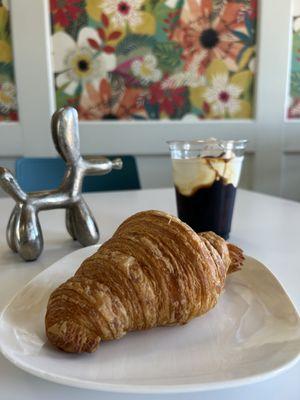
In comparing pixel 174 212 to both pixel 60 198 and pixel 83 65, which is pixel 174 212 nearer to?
pixel 60 198

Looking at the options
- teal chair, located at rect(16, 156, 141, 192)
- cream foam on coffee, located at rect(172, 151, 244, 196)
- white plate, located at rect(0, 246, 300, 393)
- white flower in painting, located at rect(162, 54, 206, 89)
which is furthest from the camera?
white flower in painting, located at rect(162, 54, 206, 89)

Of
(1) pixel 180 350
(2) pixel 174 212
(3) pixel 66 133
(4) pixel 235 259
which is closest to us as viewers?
(1) pixel 180 350

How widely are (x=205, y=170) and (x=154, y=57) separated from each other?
1213 millimetres

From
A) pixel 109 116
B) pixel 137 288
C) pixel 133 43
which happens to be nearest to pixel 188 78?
pixel 133 43

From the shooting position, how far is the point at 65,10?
1.60m

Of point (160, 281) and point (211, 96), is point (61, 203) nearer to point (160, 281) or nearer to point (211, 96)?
point (160, 281)

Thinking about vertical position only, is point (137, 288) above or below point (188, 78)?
below

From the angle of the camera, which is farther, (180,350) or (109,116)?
(109,116)

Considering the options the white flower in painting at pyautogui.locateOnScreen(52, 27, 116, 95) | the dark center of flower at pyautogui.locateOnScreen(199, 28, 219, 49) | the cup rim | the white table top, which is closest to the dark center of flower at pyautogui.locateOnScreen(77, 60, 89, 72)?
the white flower in painting at pyautogui.locateOnScreen(52, 27, 116, 95)

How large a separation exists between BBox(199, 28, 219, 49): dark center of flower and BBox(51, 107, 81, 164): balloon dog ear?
1307 mm

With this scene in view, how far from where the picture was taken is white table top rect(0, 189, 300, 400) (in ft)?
0.92

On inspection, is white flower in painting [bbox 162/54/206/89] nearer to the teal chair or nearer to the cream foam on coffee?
the teal chair

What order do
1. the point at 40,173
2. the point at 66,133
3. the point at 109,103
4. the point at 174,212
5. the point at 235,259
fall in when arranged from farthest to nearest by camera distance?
the point at 109,103 → the point at 40,173 → the point at 174,212 → the point at 66,133 → the point at 235,259

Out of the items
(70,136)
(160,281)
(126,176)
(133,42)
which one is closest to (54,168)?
(126,176)
